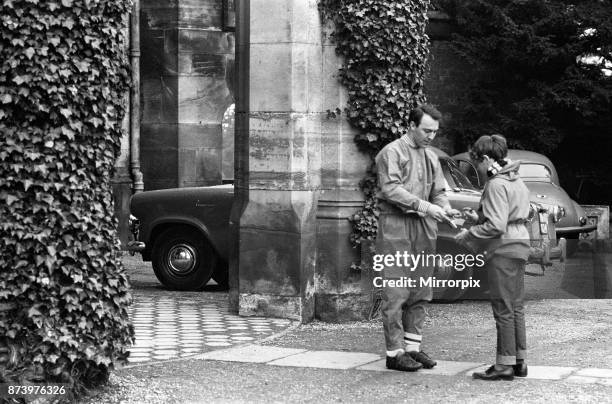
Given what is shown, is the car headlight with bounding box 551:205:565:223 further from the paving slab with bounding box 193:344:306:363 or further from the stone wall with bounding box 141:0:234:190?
the paving slab with bounding box 193:344:306:363

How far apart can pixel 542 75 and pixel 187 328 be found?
1715 cm

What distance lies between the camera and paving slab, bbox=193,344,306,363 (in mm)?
9031

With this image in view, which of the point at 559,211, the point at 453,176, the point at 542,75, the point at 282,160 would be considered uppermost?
the point at 542,75

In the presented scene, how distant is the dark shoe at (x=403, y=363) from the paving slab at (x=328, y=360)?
346 millimetres

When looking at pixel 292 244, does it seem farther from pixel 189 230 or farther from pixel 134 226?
pixel 134 226

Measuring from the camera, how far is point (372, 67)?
11.5 metres

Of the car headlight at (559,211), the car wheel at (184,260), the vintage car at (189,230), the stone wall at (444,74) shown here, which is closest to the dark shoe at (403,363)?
the vintage car at (189,230)

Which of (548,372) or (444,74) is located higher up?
(444,74)

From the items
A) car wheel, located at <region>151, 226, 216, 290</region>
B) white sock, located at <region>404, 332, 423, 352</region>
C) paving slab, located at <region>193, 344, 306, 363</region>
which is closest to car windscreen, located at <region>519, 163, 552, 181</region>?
car wheel, located at <region>151, 226, 216, 290</region>

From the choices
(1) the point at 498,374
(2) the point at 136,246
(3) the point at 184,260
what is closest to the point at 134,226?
(2) the point at 136,246

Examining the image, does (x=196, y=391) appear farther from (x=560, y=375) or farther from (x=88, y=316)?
(x=560, y=375)

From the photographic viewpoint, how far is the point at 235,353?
9.33 m

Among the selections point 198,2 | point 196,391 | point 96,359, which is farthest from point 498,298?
point 198,2

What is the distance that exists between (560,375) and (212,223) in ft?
24.0
